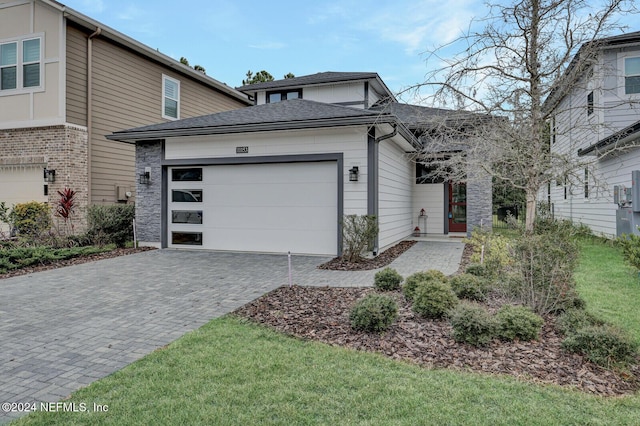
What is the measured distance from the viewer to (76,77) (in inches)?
469

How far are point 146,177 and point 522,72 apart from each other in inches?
363

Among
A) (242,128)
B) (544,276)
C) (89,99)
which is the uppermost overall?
(89,99)

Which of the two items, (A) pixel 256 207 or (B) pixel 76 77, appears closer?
(A) pixel 256 207

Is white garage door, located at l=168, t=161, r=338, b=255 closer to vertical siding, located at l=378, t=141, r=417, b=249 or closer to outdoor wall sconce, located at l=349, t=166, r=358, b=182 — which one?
outdoor wall sconce, located at l=349, t=166, r=358, b=182

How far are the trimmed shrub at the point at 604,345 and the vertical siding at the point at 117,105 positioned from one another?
1275 cm

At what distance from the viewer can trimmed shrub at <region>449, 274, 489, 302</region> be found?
5238 millimetres

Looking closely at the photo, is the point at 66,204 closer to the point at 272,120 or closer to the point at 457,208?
the point at 272,120

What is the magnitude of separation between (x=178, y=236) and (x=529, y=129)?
8.61m

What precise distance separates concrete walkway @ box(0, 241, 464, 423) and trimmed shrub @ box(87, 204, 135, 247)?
176 centimetres

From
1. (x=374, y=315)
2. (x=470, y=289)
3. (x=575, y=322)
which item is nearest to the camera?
(x=575, y=322)

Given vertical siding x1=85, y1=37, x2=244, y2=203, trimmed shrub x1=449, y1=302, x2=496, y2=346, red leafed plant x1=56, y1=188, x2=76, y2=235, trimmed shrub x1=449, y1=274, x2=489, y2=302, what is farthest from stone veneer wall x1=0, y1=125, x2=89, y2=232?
trimmed shrub x1=449, y1=302, x2=496, y2=346

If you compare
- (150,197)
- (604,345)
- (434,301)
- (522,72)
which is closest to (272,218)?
(150,197)

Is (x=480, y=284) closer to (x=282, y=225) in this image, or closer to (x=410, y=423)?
(x=410, y=423)

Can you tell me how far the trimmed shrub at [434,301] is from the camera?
4.47 m
